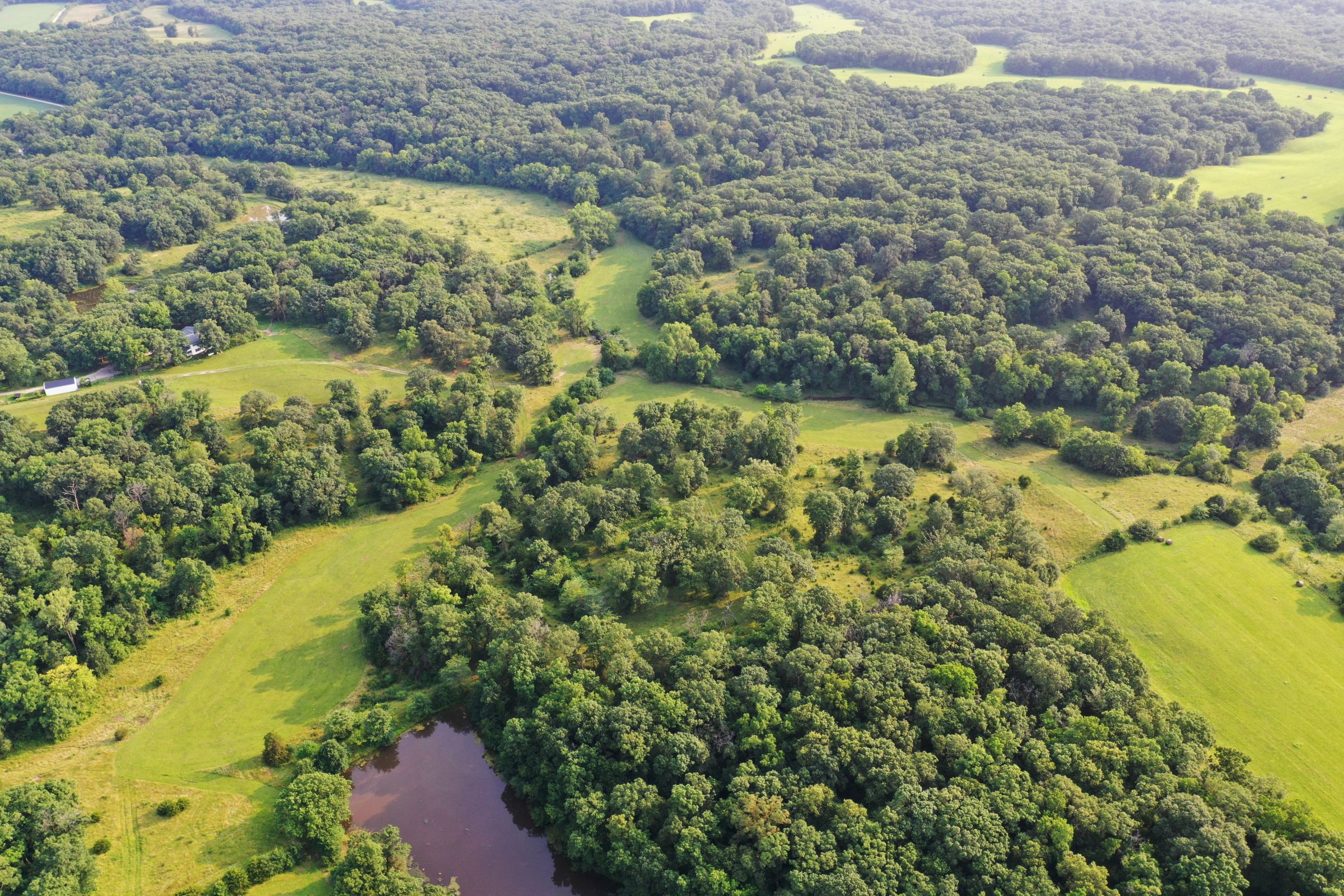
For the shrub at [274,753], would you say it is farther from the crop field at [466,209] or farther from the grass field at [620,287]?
the crop field at [466,209]

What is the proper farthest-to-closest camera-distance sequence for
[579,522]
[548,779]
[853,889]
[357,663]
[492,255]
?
[492,255], [579,522], [357,663], [548,779], [853,889]

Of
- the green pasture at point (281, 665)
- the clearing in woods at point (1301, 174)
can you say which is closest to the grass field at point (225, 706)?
the green pasture at point (281, 665)

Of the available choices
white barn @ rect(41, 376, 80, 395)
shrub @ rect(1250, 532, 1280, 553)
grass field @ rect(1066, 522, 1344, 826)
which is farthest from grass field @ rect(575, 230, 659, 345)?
shrub @ rect(1250, 532, 1280, 553)

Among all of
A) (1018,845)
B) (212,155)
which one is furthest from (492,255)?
(1018,845)

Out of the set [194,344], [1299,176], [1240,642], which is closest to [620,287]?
[194,344]

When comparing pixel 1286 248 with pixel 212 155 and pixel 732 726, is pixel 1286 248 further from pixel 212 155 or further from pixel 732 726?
pixel 212 155

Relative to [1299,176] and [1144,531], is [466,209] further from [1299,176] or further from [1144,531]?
[1299,176]
